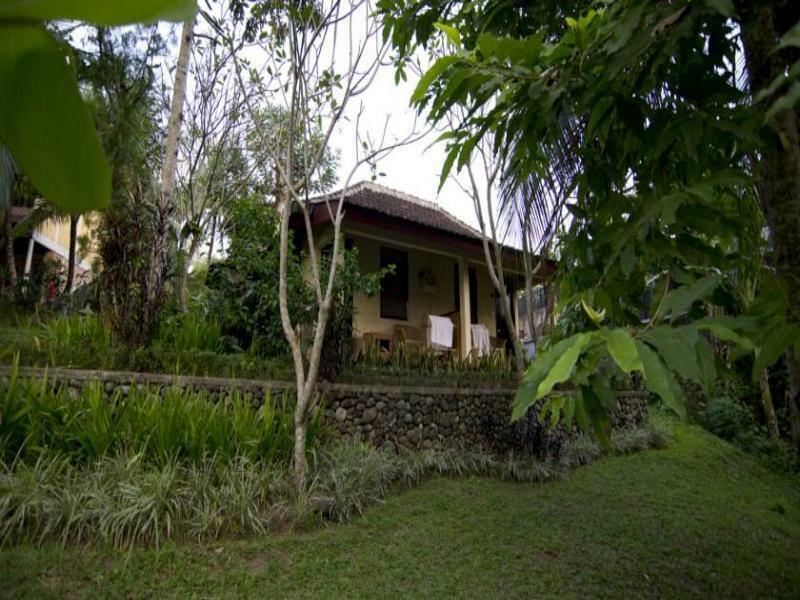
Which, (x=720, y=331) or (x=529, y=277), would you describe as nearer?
(x=720, y=331)

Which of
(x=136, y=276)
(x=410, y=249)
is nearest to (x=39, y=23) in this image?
(x=136, y=276)

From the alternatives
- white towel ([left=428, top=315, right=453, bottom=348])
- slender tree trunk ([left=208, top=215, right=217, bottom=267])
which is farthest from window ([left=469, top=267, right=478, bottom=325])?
slender tree trunk ([left=208, top=215, right=217, bottom=267])

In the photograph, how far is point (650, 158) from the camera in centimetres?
226

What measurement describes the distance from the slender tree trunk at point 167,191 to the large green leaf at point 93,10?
7368 mm

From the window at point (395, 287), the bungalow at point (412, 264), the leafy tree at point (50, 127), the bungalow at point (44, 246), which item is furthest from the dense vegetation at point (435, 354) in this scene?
the bungalow at point (44, 246)

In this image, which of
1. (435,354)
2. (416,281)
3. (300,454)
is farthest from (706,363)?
(416,281)

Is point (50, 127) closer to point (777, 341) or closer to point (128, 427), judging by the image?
point (777, 341)

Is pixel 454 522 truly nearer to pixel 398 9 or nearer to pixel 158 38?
pixel 398 9

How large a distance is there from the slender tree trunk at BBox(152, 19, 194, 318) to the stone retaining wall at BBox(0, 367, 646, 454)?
1586 mm

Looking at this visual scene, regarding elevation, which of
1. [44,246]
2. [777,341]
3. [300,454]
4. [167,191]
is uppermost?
[44,246]

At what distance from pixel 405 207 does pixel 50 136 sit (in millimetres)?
12621

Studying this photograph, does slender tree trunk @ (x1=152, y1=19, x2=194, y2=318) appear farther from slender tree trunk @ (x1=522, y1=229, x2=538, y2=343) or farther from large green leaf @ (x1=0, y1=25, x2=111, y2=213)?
large green leaf @ (x1=0, y1=25, x2=111, y2=213)

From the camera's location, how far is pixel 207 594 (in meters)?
3.78

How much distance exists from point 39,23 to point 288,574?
177 inches
